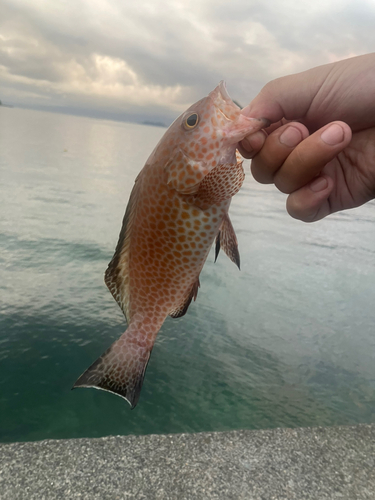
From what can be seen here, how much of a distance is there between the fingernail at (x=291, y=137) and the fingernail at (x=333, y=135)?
0.22 m

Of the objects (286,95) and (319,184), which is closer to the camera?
(286,95)

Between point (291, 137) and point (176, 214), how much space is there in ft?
2.94

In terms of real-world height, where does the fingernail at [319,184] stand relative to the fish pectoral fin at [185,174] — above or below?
above

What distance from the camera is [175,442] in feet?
9.58

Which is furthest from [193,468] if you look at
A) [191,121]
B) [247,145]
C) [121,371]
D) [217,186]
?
[191,121]

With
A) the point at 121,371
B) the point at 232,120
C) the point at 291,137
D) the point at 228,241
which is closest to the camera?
the point at 121,371

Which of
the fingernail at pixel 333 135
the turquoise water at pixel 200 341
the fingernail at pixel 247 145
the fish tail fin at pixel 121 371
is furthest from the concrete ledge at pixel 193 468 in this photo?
the fingernail at pixel 333 135

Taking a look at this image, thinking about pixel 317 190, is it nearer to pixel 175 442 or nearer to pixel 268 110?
pixel 268 110

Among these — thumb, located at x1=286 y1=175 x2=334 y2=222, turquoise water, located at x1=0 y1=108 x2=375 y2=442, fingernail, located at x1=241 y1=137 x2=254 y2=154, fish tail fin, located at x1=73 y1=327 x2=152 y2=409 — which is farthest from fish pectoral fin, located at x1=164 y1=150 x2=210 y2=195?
turquoise water, located at x1=0 y1=108 x2=375 y2=442

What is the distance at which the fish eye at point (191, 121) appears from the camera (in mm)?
1780

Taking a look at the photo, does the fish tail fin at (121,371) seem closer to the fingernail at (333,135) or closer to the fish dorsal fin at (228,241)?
the fish dorsal fin at (228,241)

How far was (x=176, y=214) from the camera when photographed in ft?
5.72

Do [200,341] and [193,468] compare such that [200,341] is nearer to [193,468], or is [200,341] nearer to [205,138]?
[193,468]

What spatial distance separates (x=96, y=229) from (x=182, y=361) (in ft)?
17.7
